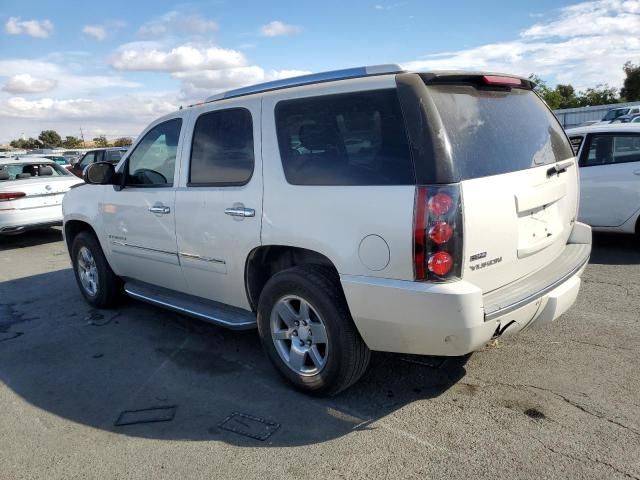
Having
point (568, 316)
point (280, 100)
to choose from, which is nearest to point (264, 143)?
point (280, 100)

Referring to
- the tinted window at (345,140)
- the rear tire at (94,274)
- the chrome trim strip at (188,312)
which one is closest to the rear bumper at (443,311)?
the tinted window at (345,140)

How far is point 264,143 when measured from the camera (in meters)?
3.68

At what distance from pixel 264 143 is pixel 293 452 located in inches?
77.4

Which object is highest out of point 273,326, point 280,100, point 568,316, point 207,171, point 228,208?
point 280,100

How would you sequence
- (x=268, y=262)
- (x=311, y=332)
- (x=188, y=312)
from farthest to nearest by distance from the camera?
1. (x=188, y=312)
2. (x=268, y=262)
3. (x=311, y=332)

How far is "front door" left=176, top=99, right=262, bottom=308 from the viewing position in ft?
12.3

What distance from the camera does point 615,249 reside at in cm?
700

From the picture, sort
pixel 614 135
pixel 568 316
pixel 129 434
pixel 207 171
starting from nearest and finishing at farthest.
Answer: pixel 129 434
pixel 207 171
pixel 568 316
pixel 614 135

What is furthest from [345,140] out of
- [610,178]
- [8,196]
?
[8,196]

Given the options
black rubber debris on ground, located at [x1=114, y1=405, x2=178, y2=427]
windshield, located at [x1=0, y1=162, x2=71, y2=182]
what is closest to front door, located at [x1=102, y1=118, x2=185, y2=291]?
black rubber debris on ground, located at [x1=114, y1=405, x2=178, y2=427]

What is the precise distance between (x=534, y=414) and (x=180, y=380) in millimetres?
2413

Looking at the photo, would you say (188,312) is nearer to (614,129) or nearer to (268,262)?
(268,262)

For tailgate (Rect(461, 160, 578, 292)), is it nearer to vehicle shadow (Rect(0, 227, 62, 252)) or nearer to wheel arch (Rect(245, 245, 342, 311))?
wheel arch (Rect(245, 245, 342, 311))

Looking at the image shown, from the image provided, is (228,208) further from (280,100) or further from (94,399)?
(94,399)
